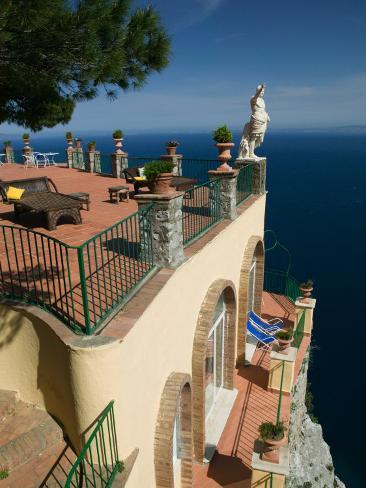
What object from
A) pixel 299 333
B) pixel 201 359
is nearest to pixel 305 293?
pixel 299 333

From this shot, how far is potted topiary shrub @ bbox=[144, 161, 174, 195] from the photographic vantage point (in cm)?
575

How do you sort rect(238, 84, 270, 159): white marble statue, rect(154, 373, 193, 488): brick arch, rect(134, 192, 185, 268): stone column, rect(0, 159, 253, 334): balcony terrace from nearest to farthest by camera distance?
1. rect(0, 159, 253, 334): balcony terrace
2. rect(154, 373, 193, 488): brick arch
3. rect(134, 192, 185, 268): stone column
4. rect(238, 84, 270, 159): white marble statue

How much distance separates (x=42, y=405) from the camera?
5238 mm

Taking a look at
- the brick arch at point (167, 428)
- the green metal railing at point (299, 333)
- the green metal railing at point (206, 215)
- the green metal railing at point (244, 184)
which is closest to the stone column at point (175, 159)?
the green metal railing at point (244, 184)

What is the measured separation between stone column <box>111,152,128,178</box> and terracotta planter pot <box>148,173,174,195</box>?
1342cm

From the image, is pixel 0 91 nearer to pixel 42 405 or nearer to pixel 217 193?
pixel 217 193

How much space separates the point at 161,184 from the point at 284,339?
214 inches

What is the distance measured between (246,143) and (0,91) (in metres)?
7.14

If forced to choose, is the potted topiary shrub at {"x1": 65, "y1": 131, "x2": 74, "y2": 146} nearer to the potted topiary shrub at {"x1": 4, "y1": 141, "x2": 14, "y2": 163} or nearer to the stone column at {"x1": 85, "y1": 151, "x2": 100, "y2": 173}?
the stone column at {"x1": 85, "y1": 151, "x2": 100, "y2": 173}

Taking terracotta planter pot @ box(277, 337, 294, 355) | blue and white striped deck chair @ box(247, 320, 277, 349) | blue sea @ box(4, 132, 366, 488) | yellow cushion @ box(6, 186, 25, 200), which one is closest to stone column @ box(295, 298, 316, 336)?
blue and white striped deck chair @ box(247, 320, 277, 349)

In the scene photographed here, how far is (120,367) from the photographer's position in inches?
172

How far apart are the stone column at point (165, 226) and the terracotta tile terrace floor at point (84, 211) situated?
2852mm

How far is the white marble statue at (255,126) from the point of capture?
1106 cm

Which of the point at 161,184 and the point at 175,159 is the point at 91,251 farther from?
the point at 175,159
